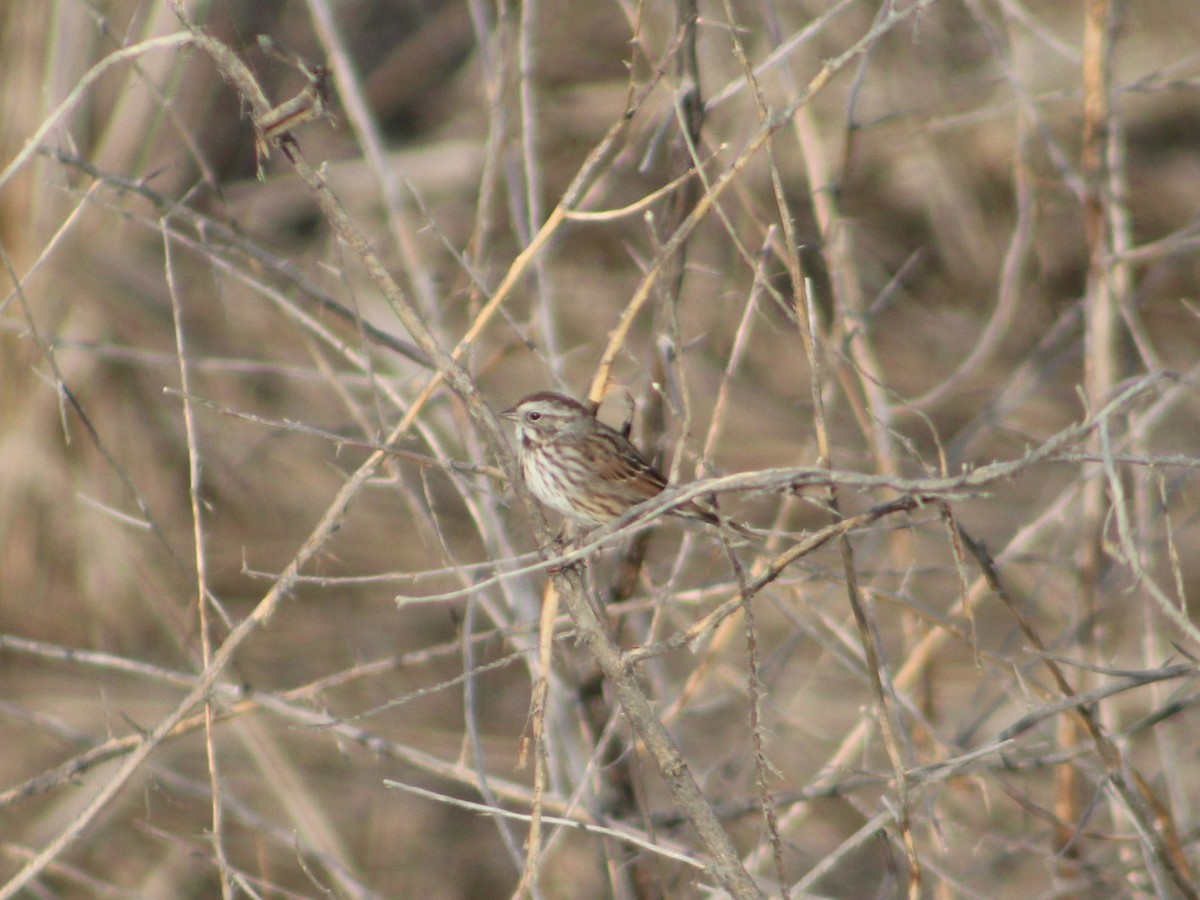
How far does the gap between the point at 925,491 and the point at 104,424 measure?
8841 mm

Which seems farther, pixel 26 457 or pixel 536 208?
pixel 26 457

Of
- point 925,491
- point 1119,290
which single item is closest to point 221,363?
point 925,491

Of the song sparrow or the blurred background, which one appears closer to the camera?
the song sparrow

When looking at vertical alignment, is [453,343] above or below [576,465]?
above

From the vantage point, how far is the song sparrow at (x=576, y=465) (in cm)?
487

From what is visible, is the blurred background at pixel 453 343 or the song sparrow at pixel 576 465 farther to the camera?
the blurred background at pixel 453 343

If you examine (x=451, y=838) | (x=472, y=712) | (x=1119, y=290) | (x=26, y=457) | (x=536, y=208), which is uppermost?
(x=1119, y=290)

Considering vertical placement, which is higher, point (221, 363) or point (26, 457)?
point (221, 363)

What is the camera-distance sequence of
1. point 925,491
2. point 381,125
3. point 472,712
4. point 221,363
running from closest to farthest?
point 925,491 < point 472,712 < point 221,363 < point 381,125

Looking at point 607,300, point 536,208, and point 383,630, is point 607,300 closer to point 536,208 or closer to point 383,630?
point 383,630

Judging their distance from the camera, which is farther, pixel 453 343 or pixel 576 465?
pixel 453 343

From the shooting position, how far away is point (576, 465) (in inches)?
197

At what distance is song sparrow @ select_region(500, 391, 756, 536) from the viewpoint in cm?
487

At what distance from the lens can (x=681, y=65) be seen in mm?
4273
